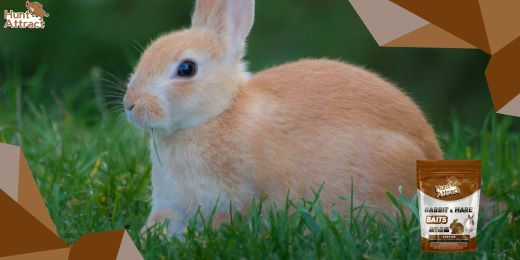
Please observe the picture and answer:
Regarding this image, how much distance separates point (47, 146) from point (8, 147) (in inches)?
83.1

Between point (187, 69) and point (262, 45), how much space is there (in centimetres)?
410

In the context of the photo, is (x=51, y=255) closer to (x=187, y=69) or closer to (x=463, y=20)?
(x=187, y=69)

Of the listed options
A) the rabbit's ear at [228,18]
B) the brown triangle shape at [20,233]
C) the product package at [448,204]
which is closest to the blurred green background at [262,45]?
the rabbit's ear at [228,18]

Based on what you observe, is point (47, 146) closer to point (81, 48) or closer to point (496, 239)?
point (496, 239)

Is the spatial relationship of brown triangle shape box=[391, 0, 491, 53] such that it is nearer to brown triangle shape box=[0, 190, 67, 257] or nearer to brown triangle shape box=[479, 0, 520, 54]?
brown triangle shape box=[479, 0, 520, 54]

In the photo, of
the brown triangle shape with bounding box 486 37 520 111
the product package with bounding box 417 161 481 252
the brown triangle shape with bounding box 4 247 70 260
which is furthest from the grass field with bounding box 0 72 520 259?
the brown triangle shape with bounding box 486 37 520 111

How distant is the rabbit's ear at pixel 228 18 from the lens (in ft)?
14.8

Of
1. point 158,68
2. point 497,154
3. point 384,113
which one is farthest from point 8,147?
point 497,154

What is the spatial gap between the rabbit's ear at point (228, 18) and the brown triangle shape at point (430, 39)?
4.78ft

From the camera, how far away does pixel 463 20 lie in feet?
10.2

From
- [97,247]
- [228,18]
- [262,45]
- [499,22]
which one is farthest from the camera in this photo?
[262,45]

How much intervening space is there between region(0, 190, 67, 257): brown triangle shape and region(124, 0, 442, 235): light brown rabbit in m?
1.06

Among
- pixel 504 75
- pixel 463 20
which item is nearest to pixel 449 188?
pixel 504 75

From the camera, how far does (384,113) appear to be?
4.57 metres
